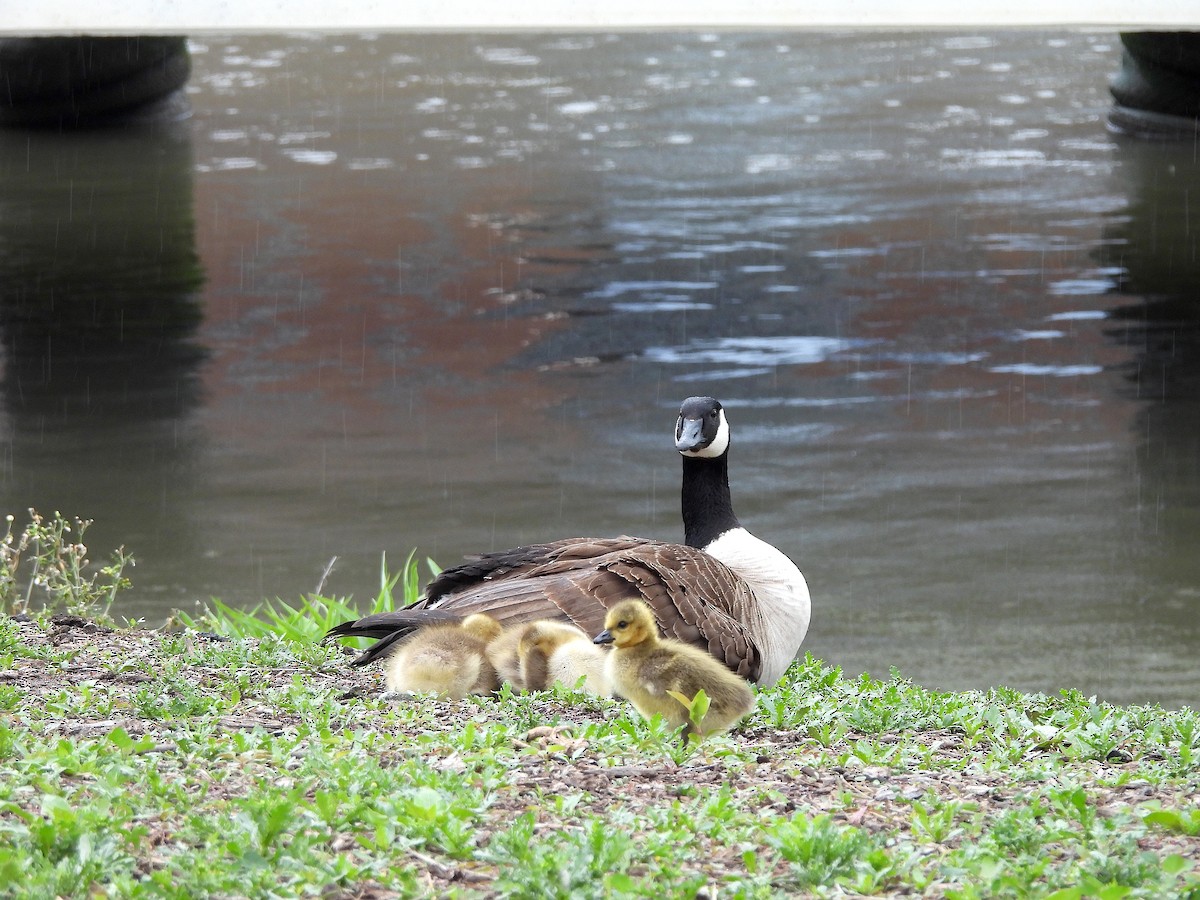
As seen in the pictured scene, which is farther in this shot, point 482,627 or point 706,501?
point 706,501

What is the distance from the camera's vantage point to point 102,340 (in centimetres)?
1811

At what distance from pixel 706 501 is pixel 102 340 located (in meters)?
12.3

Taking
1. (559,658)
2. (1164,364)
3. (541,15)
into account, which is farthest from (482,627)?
(1164,364)

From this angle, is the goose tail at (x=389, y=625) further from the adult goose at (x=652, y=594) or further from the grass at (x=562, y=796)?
the grass at (x=562, y=796)

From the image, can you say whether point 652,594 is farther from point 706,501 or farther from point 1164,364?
point 1164,364

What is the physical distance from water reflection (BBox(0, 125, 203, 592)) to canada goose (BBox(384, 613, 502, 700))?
20.4 feet

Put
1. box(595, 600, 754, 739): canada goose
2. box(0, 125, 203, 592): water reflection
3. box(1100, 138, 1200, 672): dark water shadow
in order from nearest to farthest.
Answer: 1. box(595, 600, 754, 739): canada goose
2. box(1100, 138, 1200, 672): dark water shadow
3. box(0, 125, 203, 592): water reflection

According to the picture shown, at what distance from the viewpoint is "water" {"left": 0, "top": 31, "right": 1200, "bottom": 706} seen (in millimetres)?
11289

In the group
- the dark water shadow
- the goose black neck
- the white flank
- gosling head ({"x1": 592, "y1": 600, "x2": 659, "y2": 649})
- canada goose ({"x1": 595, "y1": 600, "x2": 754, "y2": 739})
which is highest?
gosling head ({"x1": 592, "y1": 600, "x2": 659, "y2": 649})

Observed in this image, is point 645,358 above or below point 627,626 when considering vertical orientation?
below

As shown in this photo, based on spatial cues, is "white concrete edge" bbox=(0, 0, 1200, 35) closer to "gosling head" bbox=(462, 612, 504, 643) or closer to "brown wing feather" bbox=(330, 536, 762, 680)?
"brown wing feather" bbox=(330, 536, 762, 680)

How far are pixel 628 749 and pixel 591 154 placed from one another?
88.1ft

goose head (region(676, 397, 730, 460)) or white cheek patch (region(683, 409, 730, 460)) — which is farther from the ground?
goose head (region(676, 397, 730, 460))

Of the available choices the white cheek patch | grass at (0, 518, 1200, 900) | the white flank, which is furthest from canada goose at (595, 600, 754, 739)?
the white cheek patch
